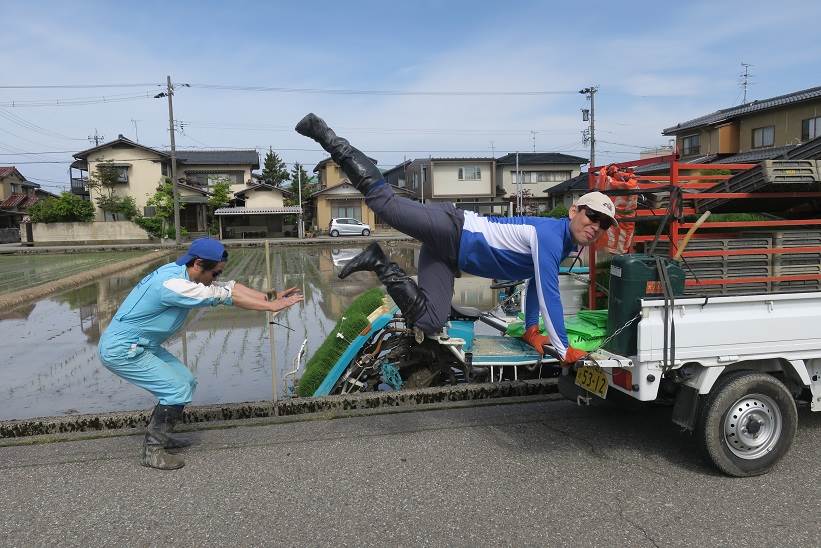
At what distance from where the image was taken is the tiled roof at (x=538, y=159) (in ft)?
158

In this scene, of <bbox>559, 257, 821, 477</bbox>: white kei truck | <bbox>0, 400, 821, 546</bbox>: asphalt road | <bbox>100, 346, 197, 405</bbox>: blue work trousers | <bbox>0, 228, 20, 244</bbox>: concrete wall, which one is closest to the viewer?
<bbox>0, 400, 821, 546</bbox>: asphalt road

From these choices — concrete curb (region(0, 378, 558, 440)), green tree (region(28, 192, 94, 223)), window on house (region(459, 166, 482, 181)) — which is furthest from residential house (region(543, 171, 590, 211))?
concrete curb (region(0, 378, 558, 440))

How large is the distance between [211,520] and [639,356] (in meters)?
2.60

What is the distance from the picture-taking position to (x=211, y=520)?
10.6 ft

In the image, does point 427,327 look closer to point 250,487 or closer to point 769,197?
point 250,487

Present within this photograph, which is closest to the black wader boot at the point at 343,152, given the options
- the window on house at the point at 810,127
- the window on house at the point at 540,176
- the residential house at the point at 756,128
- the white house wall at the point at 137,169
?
the residential house at the point at 756,128

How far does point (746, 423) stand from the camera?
3.59 metres

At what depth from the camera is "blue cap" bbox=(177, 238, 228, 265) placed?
396cm

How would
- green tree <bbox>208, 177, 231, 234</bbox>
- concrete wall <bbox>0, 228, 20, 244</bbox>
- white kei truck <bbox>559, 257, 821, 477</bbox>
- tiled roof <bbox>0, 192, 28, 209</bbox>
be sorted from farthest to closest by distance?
tiled roof <bbox>0, 192, 28, 209</bbox>, concrete wall <bbox>0, 228, 20, 244</bbox>, green tree <bbox>208, 177, 231, 234</bbox>, white kei truck <bbox>559, 257, 821, 477</bbox>

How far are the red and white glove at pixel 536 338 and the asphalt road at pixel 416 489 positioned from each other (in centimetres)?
72

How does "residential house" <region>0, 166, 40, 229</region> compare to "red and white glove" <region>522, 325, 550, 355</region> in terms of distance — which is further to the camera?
"residential house" <region>0, 166, 40, 229</region>

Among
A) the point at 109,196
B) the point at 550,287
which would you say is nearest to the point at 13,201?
the point at 109,196

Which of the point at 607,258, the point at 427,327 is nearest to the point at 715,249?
the point at 607,258

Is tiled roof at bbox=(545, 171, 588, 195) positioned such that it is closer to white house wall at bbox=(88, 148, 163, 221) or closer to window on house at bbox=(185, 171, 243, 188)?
window on house at bbox=(185, 171, 243, 188)
